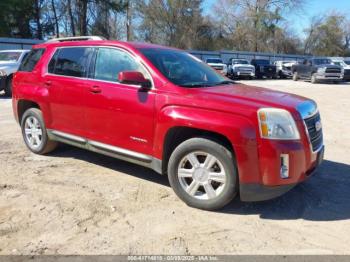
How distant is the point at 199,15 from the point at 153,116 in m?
51.8

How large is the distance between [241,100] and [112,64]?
184 centimetres

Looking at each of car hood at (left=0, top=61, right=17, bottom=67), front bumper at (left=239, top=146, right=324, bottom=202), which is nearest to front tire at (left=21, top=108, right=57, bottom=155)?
front bumper at (left=239, top=146, right=324, bottom=202)

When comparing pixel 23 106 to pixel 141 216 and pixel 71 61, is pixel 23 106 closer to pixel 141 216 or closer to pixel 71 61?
pixel 71 61

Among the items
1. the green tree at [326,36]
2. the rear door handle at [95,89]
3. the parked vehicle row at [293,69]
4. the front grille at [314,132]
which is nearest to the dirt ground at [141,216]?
the front grille at [314,132]

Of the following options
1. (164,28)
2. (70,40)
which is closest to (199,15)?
(164,28)

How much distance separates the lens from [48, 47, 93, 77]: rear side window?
206 inches

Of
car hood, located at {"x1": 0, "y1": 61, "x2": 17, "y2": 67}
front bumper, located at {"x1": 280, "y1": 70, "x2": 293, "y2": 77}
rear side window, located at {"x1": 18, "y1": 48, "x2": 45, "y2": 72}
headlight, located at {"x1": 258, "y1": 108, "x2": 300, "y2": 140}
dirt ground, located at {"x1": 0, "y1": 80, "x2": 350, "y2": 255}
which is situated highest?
rear side window, located at {"x1": 18, "y1": 48, "x2": 45, "y2": 72}

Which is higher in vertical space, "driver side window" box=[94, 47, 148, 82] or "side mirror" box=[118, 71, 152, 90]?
"driver side window" box=[94, 47, 148, 82]

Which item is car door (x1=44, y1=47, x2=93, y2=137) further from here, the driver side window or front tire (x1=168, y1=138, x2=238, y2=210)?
front tire (x1=168, y1=138, x2=238, y2=210)

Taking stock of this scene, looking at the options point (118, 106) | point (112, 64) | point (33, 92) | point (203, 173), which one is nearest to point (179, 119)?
point (203, 173)

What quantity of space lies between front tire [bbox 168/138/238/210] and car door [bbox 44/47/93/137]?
164 centimetres

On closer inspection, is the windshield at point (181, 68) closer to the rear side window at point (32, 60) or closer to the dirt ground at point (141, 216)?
the dirt ground at point (141, 216)

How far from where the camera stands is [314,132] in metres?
4.21

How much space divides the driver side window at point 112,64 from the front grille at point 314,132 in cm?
→ 199
